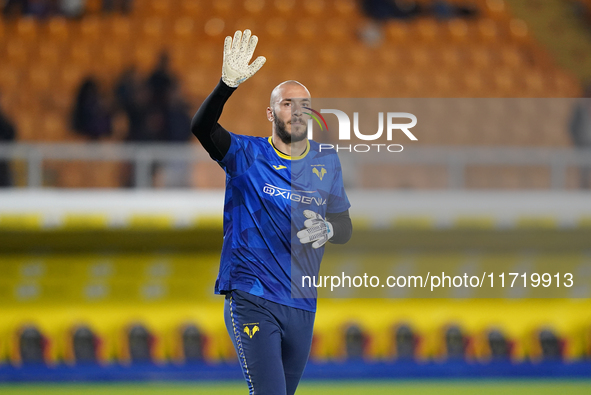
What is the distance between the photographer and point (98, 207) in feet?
22.3

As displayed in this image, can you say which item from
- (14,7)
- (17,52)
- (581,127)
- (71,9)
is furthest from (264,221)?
(14,7)

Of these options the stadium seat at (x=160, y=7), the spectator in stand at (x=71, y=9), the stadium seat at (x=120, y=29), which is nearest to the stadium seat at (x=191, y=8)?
the stadium seat at (x=160, y=7)

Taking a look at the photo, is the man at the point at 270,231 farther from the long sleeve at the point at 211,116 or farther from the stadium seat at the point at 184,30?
the stadium seat at the point at 184,30

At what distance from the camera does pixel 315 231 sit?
11.0 feet

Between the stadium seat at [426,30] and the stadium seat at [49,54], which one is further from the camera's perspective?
the stadium seat at [426,30]

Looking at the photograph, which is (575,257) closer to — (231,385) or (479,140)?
(479,140)

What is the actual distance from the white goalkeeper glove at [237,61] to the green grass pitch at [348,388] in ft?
13.3

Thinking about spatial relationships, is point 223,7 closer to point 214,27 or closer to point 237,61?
point 214,27

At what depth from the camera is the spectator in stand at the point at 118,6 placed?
1177cm

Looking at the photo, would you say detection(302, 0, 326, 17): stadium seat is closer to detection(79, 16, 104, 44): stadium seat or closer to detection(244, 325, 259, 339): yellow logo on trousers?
detection(79, 16, 104, 44): stadium seat

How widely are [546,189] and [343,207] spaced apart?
4.02 meters

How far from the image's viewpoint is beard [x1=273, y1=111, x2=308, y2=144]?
3.41 metres

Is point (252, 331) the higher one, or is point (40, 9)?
point (40, 9)

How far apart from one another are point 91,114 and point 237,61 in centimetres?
625
